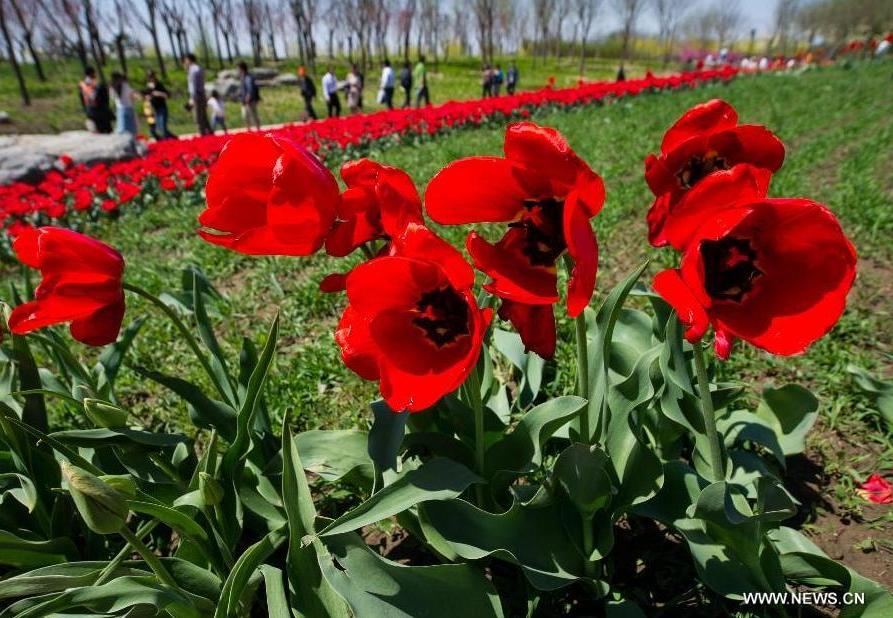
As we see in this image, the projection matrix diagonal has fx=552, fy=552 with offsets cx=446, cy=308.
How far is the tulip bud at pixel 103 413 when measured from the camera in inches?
51.4

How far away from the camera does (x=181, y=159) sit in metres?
7.91

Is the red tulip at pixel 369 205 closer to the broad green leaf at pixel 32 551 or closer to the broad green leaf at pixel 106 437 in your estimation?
the broad green leaf at pixel 106 437

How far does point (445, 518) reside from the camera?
121cm

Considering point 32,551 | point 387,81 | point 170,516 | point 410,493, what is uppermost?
point 387,81

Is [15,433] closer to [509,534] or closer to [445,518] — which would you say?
[445,518]

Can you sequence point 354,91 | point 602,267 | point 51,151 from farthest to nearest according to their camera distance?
point 354,91
point 51,151
point 602,267

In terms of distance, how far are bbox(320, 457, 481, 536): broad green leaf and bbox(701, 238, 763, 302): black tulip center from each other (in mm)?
613

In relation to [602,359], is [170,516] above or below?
below

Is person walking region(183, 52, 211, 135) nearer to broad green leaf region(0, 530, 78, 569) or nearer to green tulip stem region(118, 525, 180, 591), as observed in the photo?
broad green leaf region(0, 530, 78, 569)

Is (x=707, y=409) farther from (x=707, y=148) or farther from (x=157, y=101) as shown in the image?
(x=157, y=101)

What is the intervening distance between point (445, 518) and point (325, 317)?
8.07 feet

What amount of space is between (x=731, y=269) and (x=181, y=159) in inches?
331

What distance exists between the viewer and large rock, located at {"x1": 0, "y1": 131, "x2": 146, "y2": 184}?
811cm

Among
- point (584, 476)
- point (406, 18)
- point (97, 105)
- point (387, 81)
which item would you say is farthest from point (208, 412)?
point (406, 18)
